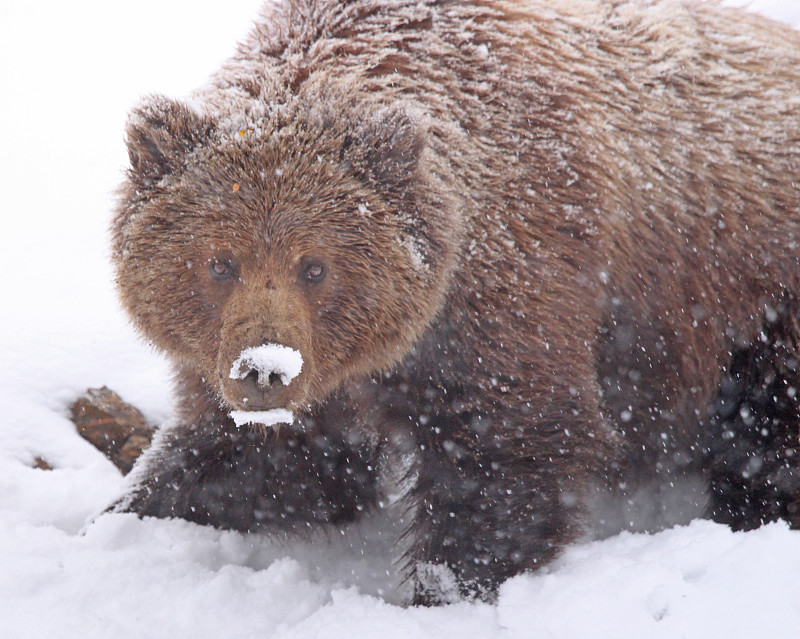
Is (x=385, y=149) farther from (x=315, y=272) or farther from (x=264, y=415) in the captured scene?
(x=264, y=415)

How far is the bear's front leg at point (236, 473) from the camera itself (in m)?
4.51

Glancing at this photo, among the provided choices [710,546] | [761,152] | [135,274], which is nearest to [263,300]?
[135,274]

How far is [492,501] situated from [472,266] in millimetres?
1086

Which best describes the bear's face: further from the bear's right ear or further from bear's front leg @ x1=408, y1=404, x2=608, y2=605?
bear's front leg @ x1=408, y1=404, x2=608, y2=605

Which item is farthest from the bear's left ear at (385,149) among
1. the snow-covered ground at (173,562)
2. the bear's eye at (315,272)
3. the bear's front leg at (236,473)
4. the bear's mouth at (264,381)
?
the snow-covered ground at (173,562)

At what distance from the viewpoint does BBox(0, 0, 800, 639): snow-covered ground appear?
2.98 meters

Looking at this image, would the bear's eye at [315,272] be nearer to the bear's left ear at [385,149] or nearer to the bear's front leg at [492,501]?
the bear's left ear at [385,149]

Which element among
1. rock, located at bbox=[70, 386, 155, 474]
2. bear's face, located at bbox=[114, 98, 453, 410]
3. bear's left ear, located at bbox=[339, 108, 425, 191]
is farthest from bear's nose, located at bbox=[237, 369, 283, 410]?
rock, located at bbox=[70, 386, 155, 474]

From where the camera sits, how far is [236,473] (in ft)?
15.0

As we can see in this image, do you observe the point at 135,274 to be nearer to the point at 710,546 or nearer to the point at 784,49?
the point at 710,546

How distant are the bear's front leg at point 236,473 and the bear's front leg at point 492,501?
851 millimetres

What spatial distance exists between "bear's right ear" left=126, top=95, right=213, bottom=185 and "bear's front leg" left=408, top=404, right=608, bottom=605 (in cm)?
164

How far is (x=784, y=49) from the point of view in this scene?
184 inches

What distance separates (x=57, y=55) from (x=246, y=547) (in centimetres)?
1192
